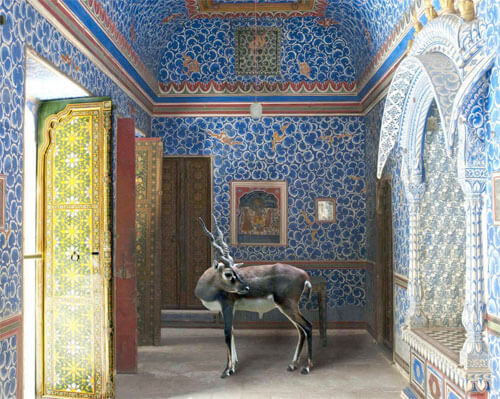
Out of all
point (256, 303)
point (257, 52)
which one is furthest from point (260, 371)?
point (257, 52)

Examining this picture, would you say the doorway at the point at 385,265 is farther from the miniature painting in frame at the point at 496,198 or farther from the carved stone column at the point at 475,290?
the miniature painting in frame at the point at 496,198

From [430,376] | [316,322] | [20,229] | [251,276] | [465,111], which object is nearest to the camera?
[465,111]

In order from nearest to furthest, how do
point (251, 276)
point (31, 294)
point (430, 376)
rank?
point (430, 376)
point (31, 294)
point (251, 276)

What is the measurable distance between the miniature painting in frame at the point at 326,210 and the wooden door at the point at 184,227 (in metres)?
1.70

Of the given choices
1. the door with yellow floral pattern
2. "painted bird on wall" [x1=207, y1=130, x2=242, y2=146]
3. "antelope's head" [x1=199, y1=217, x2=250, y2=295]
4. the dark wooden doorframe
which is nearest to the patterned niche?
"painted bird on wall" [x1=207, y1=130, x2=242, y2=146]

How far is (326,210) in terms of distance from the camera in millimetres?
7688

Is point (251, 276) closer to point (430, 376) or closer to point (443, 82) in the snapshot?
point (430, 376)

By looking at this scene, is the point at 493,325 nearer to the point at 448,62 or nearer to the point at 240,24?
the point at 448,62

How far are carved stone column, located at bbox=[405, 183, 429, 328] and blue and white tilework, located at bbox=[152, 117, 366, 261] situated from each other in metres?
3.35

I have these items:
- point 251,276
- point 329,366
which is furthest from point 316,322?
point 251,276

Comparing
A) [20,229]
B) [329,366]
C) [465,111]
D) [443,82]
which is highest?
[443,82]

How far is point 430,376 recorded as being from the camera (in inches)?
160

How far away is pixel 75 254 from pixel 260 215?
12.4 ft

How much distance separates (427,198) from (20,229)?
128 inches
